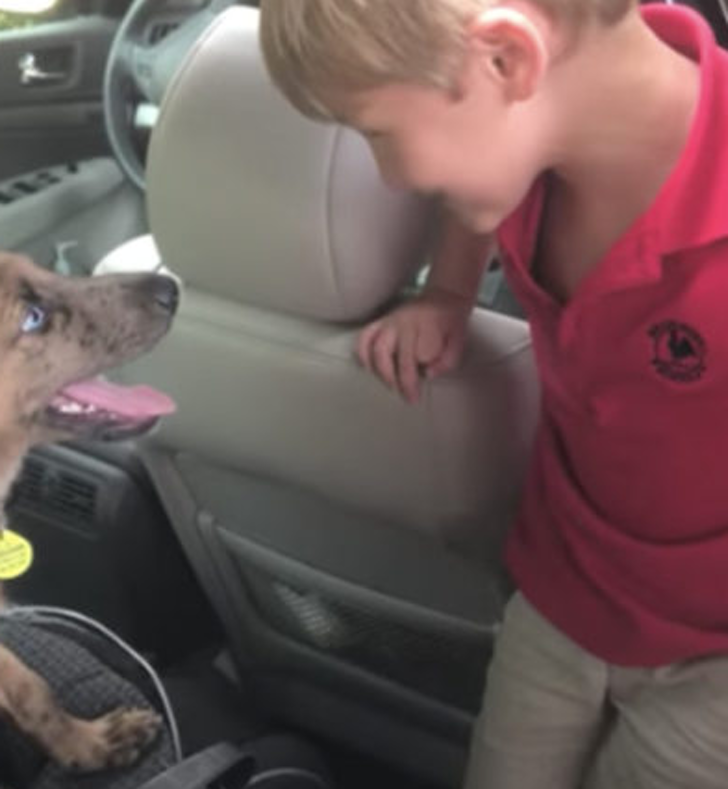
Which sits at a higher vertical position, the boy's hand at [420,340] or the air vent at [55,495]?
the boy's hand at [420,340]

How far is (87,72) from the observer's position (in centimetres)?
298

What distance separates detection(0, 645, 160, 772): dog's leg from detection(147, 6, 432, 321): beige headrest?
521mm

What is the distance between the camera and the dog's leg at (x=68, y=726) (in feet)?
5.81

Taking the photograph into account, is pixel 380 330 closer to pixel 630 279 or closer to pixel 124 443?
pixel 630 279

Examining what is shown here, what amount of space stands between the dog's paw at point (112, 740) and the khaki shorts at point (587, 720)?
1.25 feet

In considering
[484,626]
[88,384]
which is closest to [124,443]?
[88,384]

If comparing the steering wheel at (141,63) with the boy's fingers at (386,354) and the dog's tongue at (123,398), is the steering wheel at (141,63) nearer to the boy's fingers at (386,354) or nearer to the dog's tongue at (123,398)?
the dog's tongue at (123,398)

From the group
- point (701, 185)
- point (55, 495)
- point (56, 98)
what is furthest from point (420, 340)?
point (56, 98)

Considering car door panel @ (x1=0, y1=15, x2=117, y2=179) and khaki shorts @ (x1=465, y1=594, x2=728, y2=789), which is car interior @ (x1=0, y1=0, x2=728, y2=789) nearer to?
khaki shorts @ (x1=465, y1=594, x2=728, y2=789)

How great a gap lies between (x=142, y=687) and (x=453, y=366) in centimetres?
59

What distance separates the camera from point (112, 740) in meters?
1.78

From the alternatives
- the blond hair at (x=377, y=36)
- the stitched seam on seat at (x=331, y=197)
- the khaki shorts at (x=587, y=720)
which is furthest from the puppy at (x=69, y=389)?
the blond hair at (x=377, y=36)

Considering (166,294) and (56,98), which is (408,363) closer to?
(166,294)

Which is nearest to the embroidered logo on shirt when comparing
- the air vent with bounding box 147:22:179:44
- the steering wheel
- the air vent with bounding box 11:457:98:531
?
the air vent with bounding box 11:457:98:531
